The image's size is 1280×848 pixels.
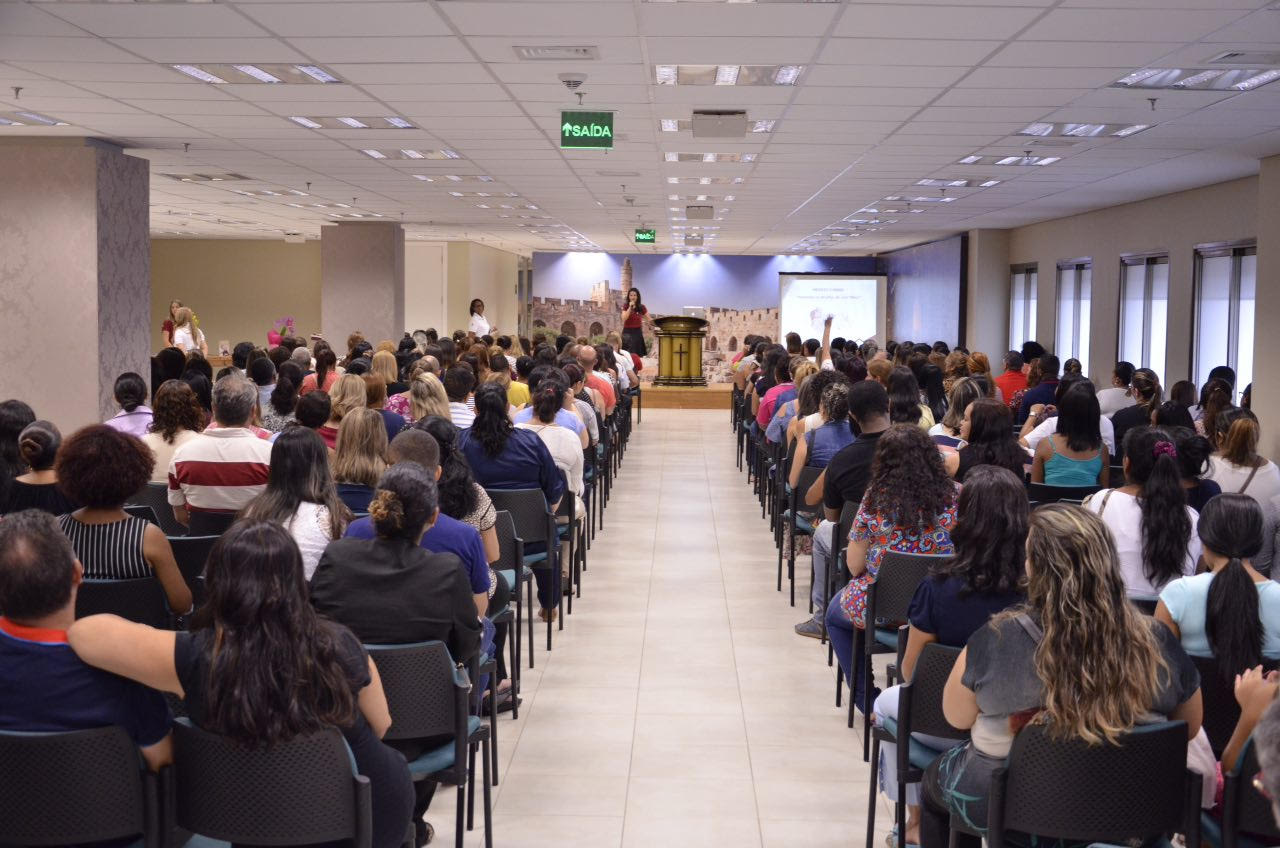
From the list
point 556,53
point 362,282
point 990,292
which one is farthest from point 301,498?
point 990,292

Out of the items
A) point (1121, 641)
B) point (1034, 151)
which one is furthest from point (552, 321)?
point (1121, 641)

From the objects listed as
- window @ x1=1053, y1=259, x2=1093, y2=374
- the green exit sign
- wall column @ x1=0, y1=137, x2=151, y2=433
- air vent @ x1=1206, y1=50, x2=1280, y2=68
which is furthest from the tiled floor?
window @ x1=1053, y1=259, x2=1093, y2=374

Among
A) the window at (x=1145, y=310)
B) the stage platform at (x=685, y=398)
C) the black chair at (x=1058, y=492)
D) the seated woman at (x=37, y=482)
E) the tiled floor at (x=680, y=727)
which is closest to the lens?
the tiled floor at (x=680, y=727)

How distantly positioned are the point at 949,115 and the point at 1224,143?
274cm

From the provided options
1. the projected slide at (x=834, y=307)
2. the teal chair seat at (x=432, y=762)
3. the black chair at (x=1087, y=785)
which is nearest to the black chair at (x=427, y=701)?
the teal chair seat at (x=432, y=762)

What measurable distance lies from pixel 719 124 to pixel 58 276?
601cm

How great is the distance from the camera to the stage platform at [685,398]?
68.9 feet

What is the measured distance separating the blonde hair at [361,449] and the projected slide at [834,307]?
23415mm

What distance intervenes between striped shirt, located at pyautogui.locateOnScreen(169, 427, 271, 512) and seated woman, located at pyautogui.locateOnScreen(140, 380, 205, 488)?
62 cm

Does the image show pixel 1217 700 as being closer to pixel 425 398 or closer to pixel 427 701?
pixel 427 701

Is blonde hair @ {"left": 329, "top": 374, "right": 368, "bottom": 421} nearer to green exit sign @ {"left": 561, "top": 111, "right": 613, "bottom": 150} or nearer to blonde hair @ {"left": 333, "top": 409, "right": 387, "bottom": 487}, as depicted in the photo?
blonde hair @ {"left": 333, "top": 409, "right": 387, "bottom": 487}

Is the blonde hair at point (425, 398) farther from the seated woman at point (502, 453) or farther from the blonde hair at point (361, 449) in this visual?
the blonde hair at point (361, 449)

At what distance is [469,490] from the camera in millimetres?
4594

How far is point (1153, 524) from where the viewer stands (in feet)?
14.2
